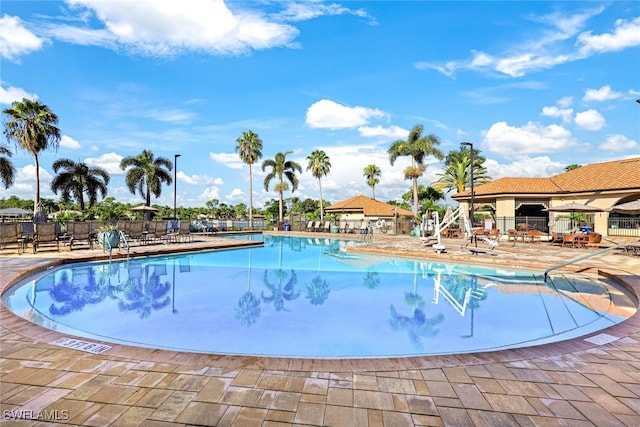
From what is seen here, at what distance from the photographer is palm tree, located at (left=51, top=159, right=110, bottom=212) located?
28945 millimetres

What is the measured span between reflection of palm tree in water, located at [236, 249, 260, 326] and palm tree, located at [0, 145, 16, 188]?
62.5ft

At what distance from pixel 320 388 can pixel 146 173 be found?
3221 centimetres

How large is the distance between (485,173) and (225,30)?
35150 mm

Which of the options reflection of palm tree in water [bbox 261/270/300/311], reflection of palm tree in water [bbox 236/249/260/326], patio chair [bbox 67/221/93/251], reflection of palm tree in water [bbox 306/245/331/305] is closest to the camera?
reflection of palm tree in water [bbox 236/249/260/326]

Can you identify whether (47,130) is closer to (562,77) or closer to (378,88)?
(378,88)

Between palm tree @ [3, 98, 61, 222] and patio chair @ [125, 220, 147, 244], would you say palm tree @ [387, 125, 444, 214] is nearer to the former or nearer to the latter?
patio chair @ [125, 220, 147, 244]

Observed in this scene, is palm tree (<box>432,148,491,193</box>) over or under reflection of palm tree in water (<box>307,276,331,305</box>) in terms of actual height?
over

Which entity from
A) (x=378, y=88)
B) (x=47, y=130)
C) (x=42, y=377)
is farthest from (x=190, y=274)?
(x=47, y=130)

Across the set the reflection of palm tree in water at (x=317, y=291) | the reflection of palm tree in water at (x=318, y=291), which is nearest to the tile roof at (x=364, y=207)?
the reflection of palm tree in water at (x=317, y=291)

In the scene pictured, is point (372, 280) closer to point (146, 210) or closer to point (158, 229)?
point (158, 229)

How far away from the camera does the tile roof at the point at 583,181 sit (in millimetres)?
19000

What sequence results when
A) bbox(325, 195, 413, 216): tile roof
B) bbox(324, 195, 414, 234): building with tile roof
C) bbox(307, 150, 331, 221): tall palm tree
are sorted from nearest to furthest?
bbox(324, 195, 414, 234): building with tile roof < bbox(325, 195, 413, 216): tile roof < bbox(307, 150, 331, 221): tall palm tree

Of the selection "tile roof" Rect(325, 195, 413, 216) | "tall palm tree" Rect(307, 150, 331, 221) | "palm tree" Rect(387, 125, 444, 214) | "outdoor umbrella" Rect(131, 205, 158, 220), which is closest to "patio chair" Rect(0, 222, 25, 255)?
"outdoor umbrella" Rect(131, 205, 158, 220)

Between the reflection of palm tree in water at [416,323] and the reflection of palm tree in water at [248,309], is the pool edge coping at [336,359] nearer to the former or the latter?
the reflection of palm tree in water at [416,323]
